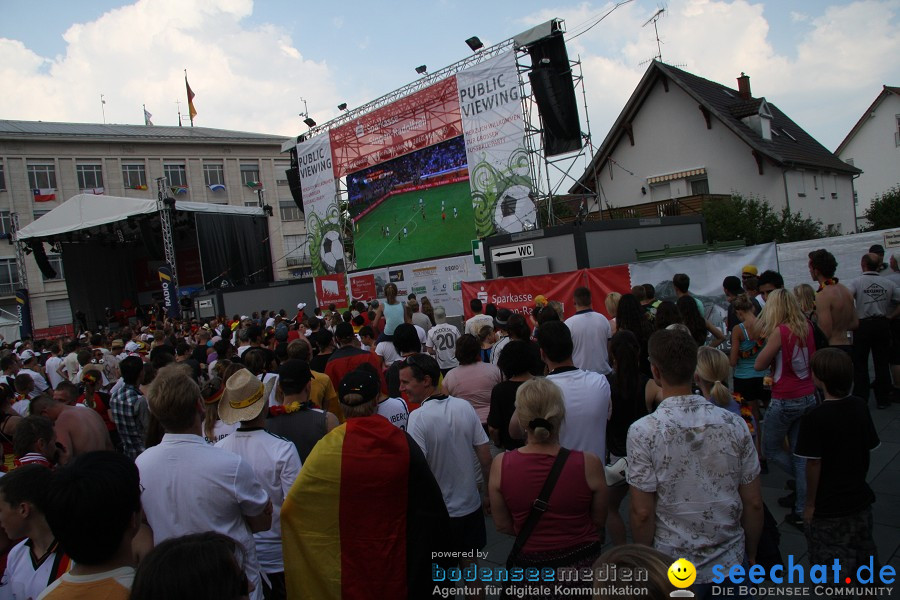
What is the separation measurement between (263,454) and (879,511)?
4.19 m

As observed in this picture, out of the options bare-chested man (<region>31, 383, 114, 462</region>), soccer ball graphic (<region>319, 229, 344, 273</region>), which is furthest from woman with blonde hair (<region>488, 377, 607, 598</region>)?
soccer ball graphic (<region>319, 229, 344, 273</region>)

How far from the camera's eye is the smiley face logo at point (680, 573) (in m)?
1.29

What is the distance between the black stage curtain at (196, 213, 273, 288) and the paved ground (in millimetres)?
22990

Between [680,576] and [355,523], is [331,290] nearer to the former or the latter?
[355,523]

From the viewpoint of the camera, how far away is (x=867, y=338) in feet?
21.4

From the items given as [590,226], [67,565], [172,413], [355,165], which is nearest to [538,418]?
[172,413]

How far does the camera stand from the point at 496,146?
15.3 metres

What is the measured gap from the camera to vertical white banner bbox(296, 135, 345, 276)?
831 inches

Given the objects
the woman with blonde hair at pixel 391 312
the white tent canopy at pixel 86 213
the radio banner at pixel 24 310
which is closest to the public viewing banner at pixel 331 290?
the white tent canopy at pixel 86 213

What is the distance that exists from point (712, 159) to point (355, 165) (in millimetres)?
15548

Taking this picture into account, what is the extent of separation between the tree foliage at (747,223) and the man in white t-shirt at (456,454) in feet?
64.1

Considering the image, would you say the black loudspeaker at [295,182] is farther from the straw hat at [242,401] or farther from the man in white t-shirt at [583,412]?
the man in white t-shirt at [583,412]

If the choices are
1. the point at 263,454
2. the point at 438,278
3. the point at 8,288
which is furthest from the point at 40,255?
the point at 263,454

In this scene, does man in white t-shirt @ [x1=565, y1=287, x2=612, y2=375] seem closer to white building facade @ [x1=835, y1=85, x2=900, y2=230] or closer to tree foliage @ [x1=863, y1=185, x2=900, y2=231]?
tree foliage @ [x1=863, y1=185, x2=900, y2=231]
